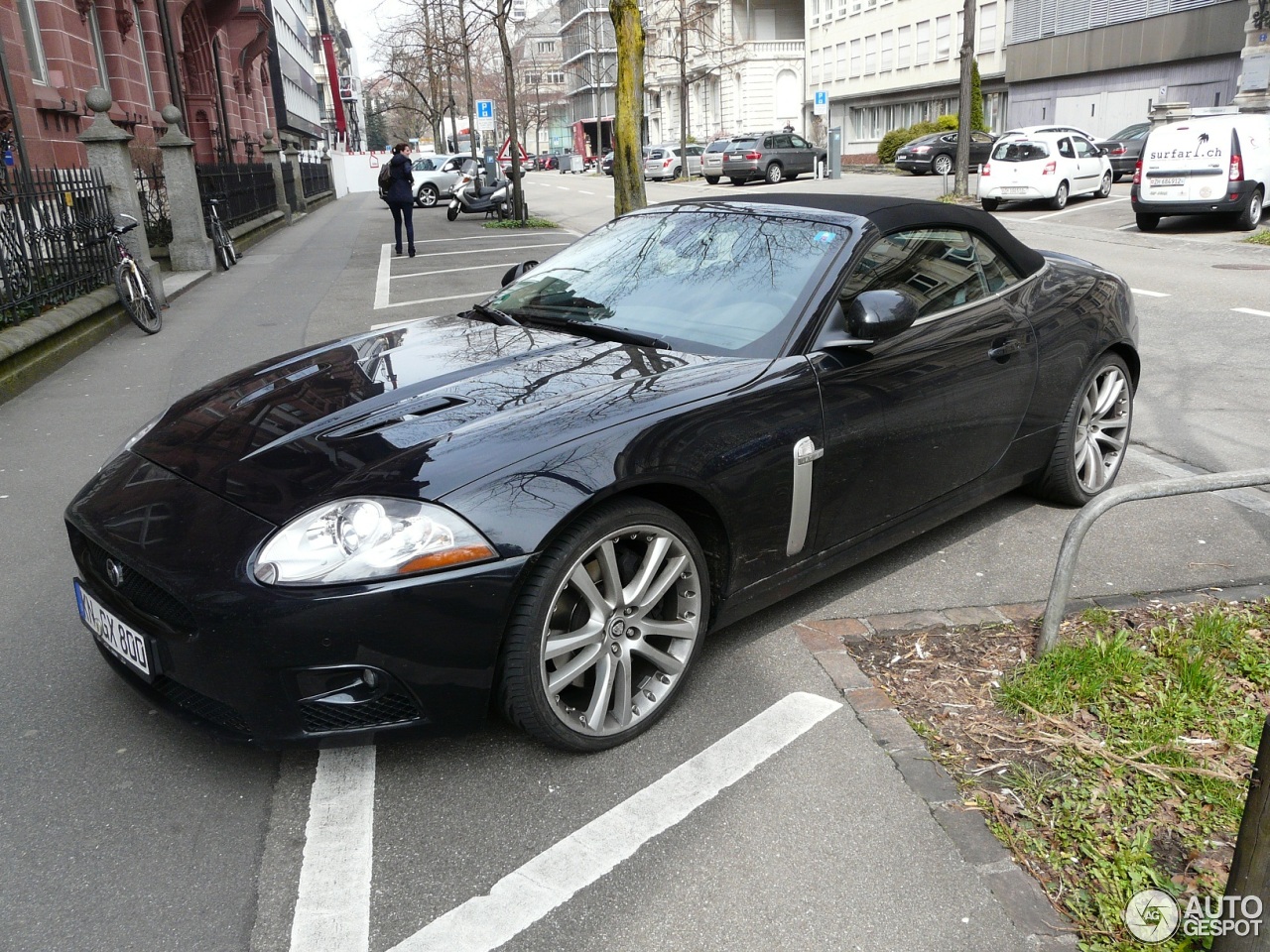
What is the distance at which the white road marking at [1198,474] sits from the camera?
17.0 ft

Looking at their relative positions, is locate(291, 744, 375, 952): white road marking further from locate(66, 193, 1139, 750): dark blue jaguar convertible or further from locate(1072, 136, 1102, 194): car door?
locate(1072, 136, 1102, 194): car door

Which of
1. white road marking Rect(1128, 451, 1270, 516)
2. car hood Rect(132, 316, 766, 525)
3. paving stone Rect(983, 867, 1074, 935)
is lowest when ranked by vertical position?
white road marking Rect(1128, 451, 1270, 516)

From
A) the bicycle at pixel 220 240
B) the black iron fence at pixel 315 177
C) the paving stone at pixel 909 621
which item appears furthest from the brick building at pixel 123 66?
the paving stone at pixel 909 621

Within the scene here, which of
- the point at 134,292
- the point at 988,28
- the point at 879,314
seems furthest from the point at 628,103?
the point at 988,28

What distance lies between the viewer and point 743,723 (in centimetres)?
326

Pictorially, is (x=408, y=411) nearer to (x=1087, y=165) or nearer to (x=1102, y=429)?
(x=1102, y=429)

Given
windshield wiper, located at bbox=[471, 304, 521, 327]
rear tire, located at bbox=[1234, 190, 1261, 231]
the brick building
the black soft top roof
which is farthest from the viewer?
rear tire, located at bbox=[1234, 190, 1261, 231]

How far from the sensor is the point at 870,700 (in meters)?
3.36

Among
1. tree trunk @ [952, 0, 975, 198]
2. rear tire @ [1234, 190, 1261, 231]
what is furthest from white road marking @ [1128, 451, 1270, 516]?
tree trunk @ [952, 0, 975, 198]

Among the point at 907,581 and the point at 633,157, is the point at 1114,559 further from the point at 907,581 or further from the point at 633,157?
the point at 633,157

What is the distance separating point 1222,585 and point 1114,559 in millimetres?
422

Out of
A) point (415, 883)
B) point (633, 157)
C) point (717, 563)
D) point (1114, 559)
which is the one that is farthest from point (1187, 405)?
point (633, 157)

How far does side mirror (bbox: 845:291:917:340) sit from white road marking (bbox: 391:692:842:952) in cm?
120

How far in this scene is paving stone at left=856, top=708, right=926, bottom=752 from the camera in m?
3.11
